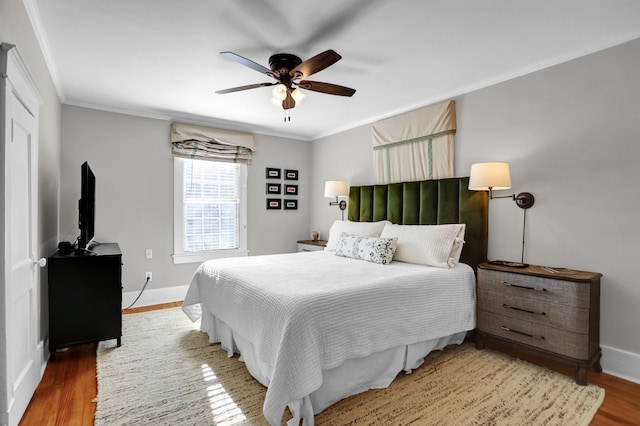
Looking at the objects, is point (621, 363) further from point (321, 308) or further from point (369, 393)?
point (321, 308)

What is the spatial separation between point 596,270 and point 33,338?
4.06 metres

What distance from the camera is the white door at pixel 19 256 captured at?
5.26ft

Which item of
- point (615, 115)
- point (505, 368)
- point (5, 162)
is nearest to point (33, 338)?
point (5, 162)

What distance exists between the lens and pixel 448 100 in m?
3.51

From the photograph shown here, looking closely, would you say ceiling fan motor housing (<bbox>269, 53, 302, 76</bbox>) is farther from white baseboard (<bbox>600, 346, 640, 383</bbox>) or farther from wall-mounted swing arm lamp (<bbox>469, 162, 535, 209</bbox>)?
white baseboard (<bbox>600, 346, 640, 383</bbox>)

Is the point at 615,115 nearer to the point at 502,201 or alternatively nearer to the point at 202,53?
the point at 502,201

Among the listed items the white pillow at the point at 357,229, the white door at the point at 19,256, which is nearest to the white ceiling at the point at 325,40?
the white door at the point at 19,256

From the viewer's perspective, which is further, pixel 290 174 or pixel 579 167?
pixel 290 174

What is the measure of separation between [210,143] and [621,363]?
15.7 feet

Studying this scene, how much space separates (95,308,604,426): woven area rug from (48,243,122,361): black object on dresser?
25cm

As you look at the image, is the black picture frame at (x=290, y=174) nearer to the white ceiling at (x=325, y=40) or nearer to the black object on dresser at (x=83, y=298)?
the white ceiling at (x=325, y=40)

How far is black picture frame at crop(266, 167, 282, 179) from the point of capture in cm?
518

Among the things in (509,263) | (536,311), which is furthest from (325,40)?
(536,311)

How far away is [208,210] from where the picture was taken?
185 inches
